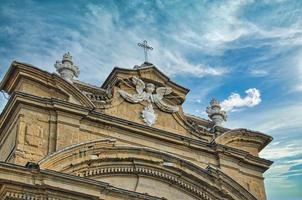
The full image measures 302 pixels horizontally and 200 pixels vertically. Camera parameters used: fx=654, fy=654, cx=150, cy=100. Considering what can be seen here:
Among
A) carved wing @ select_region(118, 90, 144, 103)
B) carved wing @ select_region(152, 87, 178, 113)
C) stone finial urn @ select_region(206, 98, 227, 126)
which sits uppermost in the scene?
stone finial urn @ select_region(206, 98, 227, 126)

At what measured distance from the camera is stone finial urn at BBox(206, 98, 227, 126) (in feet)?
72.4

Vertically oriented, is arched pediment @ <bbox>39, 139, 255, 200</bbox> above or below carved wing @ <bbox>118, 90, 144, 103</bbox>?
below

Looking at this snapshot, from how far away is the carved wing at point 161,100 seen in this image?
20594 millimetres

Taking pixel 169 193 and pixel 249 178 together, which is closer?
pixel 169 193

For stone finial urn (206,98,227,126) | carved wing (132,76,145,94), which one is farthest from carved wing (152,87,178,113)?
stone finial urn (206,98,227,126)

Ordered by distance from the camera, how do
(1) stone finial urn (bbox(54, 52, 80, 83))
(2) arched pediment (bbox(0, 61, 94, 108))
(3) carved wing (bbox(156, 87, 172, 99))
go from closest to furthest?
(2) arched pediment (bbox(0, 61, 94, 108)) < (1) stone finial urn (bbox(54, 52, 80, 83)) < (3) carved wing (bbox(156, 87, 172, 99))

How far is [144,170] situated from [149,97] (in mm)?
2754

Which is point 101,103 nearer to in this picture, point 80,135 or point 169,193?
point 80,135

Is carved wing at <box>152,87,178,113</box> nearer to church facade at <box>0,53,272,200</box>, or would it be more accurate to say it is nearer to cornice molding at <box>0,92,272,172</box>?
church facade at <box>0,53,272,200</box>

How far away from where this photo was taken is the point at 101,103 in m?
19.4

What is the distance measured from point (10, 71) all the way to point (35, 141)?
2394 millimetres

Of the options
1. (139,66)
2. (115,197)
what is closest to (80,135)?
(115,197)

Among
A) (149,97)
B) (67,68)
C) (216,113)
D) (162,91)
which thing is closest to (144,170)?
(149,97)

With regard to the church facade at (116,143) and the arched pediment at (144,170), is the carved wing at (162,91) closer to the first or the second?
the church facade at (116,143)
